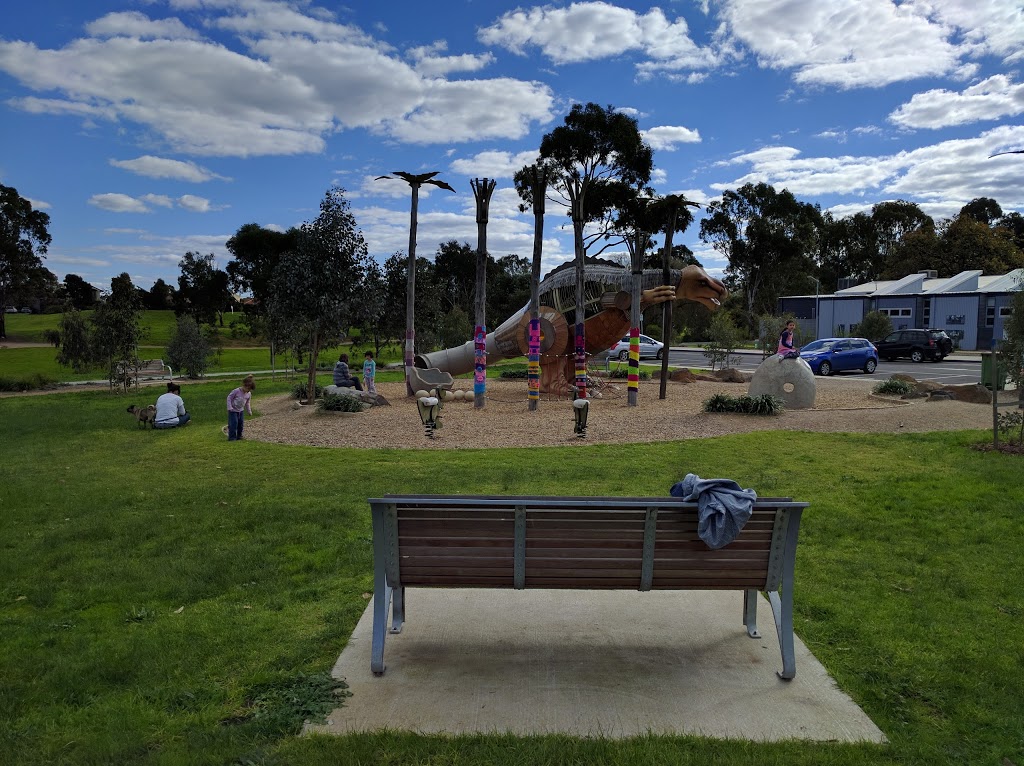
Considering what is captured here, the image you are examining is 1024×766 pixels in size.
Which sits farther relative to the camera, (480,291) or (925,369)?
(925,369)

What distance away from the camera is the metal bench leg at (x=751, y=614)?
4.33 meters

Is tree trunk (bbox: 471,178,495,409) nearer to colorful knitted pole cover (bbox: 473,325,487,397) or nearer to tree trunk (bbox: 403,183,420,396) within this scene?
colorful knitted pole cover (bbox: 473,325,487,397)

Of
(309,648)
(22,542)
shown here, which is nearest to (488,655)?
(309,648)

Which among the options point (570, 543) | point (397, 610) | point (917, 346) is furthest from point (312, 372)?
point (917, 346)

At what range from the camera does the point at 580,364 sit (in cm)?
1684

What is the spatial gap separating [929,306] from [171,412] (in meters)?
46.8

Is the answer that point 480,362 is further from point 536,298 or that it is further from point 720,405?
point 720,405

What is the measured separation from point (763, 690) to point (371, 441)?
960 centimetres

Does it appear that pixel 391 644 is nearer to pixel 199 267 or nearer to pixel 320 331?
pixel 320 331

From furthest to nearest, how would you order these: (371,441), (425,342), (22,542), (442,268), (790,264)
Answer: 1. (442,268)
2. (790,264)
3. (425,342)
4. (371,441)
5. (22,542)

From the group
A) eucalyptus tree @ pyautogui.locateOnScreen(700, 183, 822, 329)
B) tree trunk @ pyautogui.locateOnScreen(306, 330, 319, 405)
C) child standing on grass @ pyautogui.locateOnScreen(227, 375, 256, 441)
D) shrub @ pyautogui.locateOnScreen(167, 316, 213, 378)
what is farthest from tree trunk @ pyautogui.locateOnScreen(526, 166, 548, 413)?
eucalyptus tree @ pyautogui.locateOnScreen(700, 183, 822, 329)

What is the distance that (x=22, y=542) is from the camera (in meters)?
6.25

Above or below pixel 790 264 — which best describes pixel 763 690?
below

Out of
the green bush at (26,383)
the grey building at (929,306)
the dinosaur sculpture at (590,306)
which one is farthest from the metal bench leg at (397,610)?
the grey building at (929,306)
